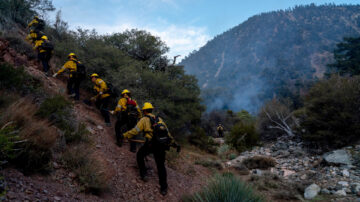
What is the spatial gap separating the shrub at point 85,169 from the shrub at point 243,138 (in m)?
11.4

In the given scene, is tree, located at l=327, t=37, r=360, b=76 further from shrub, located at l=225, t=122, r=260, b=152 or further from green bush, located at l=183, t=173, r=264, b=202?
green bush, located at l=183, t=173, r=264, b=202

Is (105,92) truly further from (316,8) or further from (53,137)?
(316,8)

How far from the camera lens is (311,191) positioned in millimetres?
6246

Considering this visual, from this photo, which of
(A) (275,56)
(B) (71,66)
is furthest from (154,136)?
(A) (275,56)

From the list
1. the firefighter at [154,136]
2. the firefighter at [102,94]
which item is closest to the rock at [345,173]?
the firefighter at [154,136]

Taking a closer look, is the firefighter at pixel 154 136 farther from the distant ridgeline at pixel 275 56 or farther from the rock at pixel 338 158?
the distant ridgeline at pixel 275 56

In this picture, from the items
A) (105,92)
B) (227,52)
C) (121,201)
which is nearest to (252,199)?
(121,201)

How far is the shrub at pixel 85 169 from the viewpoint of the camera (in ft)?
12.5

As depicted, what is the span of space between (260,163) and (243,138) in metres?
4.32

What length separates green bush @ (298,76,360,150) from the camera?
8.97 metres

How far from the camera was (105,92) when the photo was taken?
296 inches

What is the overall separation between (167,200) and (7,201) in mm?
3313

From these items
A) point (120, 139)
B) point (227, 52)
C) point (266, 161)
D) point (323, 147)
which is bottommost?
point (266, 161)

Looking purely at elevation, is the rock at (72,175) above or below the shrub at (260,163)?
above
